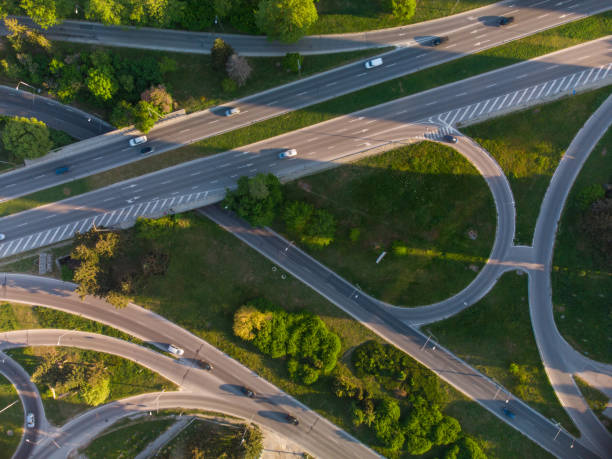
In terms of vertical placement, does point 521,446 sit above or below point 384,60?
below

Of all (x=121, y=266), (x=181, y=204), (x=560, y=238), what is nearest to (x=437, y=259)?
(x=560, y=238)

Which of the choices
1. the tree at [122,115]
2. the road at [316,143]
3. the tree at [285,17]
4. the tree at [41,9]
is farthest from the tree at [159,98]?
the tree at [285,17]

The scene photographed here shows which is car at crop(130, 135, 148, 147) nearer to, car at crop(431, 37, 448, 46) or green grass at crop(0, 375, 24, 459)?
green grass at crop(0, 375, 24, 459)

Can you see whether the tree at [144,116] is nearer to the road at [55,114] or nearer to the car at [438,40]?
the road at [55,114]

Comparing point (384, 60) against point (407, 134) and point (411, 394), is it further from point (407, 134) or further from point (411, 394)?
point (411, 394)

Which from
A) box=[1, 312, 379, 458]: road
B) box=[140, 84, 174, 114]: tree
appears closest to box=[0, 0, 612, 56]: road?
box=[140, 84, 174, 114]: tree

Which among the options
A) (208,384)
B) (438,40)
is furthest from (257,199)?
(438,40)
